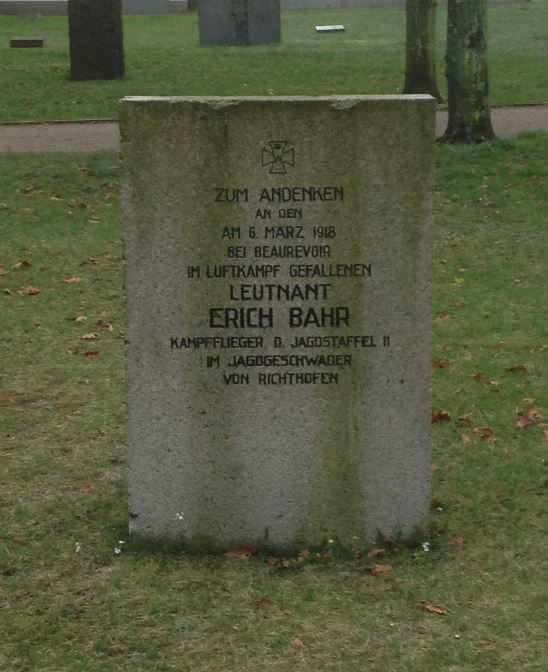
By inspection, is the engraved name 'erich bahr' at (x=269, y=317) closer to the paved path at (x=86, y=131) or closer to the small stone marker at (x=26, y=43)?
the paved path at (x=86, y=131)

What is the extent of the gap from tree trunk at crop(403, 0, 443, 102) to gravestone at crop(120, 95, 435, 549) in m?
12.2

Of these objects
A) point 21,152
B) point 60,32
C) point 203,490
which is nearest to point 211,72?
point 21,152

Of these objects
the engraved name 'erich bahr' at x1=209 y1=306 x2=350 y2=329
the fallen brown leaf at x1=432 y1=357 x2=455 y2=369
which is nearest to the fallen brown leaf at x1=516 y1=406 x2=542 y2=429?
the fallen brown leaf at x1=432 y1=357 x2=455 y2=369

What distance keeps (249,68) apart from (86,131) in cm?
662

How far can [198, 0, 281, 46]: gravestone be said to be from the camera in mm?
27469

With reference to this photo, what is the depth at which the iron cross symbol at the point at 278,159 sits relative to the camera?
5.36 metres

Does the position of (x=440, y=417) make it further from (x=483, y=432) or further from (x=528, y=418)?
(x=528, y=418)

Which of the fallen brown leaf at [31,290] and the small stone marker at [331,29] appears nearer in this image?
the fallen brown leaf at [31,290]

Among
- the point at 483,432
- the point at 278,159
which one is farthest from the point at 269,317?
the point at 483,432

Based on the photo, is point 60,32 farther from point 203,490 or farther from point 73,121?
point 203,490

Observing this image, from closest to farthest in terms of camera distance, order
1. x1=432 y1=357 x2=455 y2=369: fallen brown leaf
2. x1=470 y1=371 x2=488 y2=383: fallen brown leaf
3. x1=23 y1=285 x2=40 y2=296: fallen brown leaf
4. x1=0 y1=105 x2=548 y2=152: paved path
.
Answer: x1=470 y1=371 x2=488 y2=383: fallen brown leaf, x1=432 y1=357 x2=455 y2=369: fallen brown leaf, x1=23 y1=285 x2=40 y2=296: fallen brown leaf, x1=0 y1=105 x2=548 y2=152: paved path

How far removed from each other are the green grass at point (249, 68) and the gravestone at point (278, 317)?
13632 mm

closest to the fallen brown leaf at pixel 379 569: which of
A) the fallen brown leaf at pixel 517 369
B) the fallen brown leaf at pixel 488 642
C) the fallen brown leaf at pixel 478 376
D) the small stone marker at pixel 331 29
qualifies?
the fallen brown leaf at pixel 488 642

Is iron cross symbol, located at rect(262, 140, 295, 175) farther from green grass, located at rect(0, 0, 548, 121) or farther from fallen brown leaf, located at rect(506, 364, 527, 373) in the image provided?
green grass, located at rect(0, 0, 548, 121)
